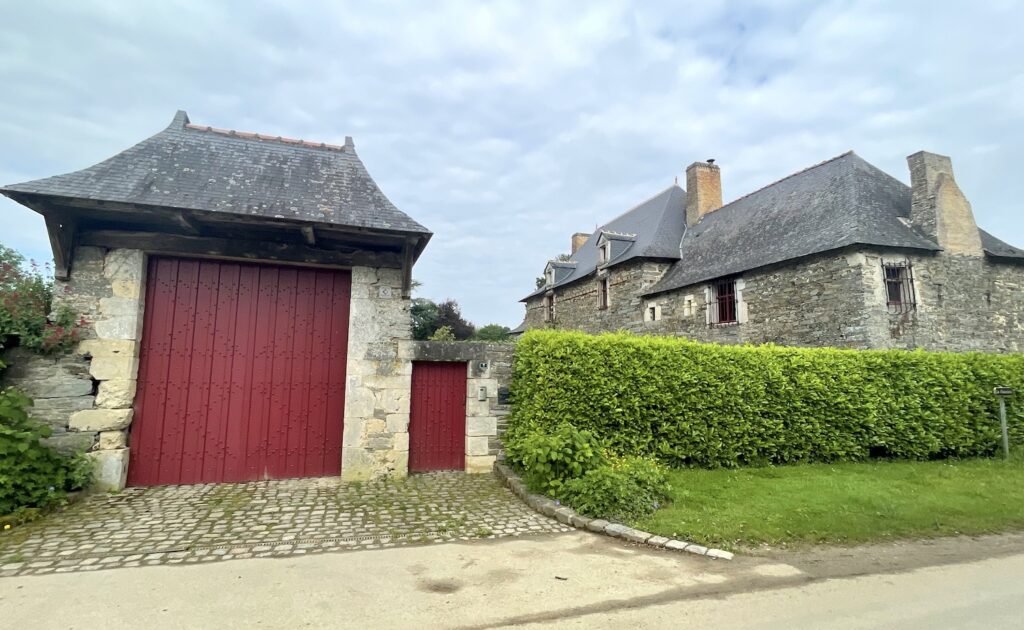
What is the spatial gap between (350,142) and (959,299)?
14.7 m

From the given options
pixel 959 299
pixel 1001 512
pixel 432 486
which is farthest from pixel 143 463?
pixel 959 299

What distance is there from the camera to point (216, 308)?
6.04m

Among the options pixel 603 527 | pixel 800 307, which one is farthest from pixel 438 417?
pixel 800 307

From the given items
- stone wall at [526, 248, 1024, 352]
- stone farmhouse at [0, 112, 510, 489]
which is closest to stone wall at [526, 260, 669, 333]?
stone wall at [526, 248, 1024, 352]

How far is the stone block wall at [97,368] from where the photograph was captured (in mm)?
5195

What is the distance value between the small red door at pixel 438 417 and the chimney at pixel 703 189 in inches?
610

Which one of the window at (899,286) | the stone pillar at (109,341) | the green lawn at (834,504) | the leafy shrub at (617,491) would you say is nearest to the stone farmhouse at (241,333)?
the stone pillar at (109,341)

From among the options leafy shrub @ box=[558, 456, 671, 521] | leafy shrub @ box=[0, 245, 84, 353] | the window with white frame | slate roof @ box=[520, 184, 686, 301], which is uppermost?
slate roof @ box=[520, 184, 686, 301]

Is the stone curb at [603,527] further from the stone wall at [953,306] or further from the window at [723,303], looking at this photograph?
the window at [723,303]

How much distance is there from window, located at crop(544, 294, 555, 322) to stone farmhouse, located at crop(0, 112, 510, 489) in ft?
59.3

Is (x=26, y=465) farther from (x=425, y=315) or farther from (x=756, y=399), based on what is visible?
(x=425, y=315)

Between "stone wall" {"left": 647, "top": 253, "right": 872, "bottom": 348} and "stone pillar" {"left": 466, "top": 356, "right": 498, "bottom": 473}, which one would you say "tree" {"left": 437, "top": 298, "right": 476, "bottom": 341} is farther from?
"stone pillar" {"left": 466, "top": 356, "right": 498, "bottom": 473}

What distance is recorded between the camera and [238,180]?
607 centimetres

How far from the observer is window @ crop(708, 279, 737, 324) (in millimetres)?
14450
